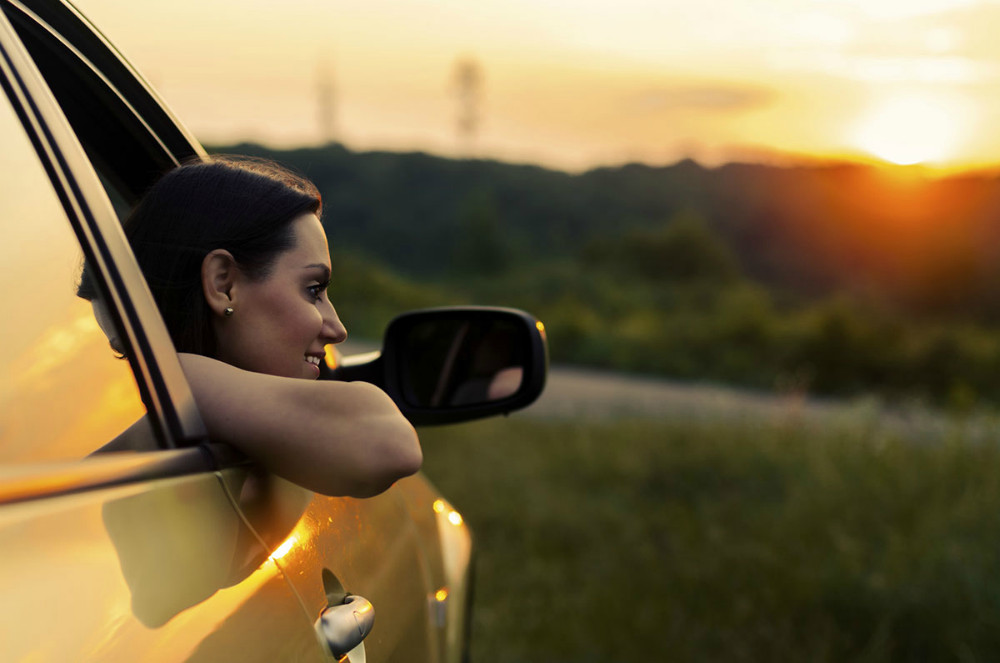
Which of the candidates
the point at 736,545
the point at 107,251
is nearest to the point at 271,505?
the point at 107,251

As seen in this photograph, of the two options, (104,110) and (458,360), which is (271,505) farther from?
(458,360)

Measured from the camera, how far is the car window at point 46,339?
1.02 m

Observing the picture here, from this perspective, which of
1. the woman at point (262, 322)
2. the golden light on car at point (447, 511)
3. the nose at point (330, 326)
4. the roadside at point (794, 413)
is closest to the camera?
the woman at point (262, 322)

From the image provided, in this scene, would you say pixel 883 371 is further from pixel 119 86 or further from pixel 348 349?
pixel 119 86

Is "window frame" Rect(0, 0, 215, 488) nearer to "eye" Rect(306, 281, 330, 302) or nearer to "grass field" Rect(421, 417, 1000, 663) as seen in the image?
"eye" Rect(306, 281, 330, 302)

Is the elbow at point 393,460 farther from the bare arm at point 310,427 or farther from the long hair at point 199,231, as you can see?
the long hair at point 199,231

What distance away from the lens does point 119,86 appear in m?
1.72

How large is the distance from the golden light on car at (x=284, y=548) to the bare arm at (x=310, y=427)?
2.9 inches

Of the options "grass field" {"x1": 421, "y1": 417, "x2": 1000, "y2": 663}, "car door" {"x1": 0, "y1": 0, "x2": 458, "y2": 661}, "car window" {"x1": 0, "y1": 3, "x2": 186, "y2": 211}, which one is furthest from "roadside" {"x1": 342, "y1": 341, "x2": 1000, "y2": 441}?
"car window" {"x1": 0, "y1": 3, "x2": 186, "y2": 211}

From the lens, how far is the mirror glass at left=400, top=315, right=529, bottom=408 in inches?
87.3

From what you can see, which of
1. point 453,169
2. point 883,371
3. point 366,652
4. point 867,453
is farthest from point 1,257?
point 453,169

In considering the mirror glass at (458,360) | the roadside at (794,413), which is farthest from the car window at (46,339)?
the roadside at (794,413)

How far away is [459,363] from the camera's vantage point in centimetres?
226

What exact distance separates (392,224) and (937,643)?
60.5 m
